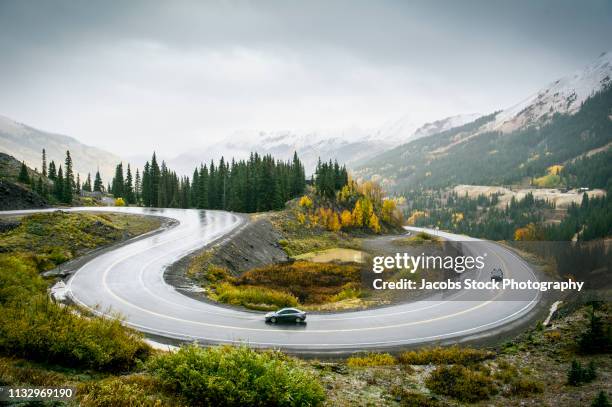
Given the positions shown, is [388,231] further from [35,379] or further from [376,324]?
[35,379]

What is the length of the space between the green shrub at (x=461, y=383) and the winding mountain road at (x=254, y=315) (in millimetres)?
5364

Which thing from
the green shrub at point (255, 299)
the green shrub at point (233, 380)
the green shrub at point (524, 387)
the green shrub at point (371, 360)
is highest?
the green shrub at point (233, 380)

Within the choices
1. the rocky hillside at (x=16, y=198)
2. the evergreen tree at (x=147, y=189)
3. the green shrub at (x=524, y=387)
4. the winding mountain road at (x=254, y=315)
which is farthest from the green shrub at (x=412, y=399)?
the evergreen tree at (x=147, y=189)

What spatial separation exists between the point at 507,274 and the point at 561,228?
166886 mm

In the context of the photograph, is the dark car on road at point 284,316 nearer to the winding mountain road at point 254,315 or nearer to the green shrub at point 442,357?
the winding mountain road at point 254,315

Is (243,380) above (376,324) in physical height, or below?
above

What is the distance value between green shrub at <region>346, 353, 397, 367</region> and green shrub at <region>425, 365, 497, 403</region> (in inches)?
101

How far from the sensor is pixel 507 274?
5150 cm

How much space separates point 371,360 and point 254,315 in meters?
9.83

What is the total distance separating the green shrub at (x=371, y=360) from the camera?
17819 mm

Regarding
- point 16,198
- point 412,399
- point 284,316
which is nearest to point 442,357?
point 412,399

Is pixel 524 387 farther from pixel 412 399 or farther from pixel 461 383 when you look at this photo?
pixel 412 399

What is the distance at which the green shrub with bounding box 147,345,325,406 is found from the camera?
32.1 ft

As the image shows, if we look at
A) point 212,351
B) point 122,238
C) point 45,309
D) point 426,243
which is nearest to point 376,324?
point 212,351
